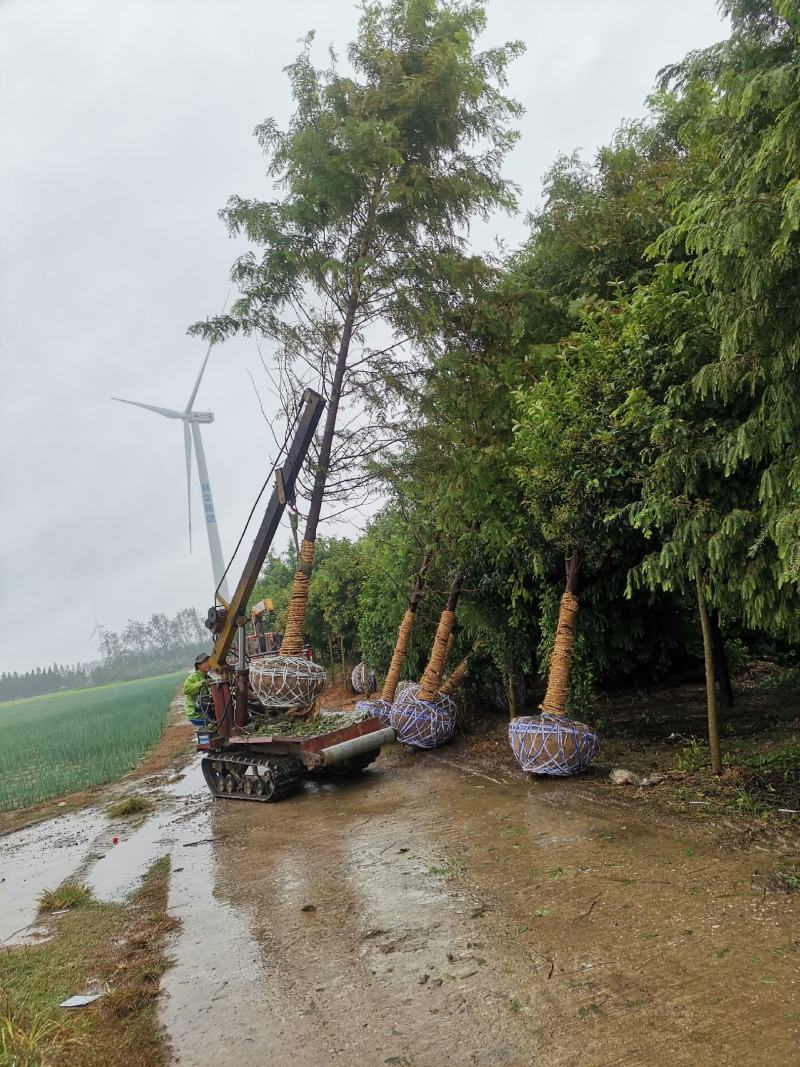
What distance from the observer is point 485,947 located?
4230 millimetres

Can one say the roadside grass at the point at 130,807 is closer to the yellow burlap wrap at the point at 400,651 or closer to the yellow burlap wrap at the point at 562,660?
the yellow burlap wrap at the point at 400,651

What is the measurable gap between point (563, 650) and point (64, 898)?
5.56 m

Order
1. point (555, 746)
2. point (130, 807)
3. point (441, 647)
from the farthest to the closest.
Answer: point (441, 647)
point (130, 807)
point (555, 746)

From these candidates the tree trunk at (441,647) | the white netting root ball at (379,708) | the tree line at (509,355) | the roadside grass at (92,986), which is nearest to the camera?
the roadside grass at (92,986)

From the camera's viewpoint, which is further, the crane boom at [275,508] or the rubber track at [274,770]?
the crane boom at [275,508]

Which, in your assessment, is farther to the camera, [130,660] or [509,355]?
[130,660]

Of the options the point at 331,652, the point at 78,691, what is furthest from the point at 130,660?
the point at 331,652

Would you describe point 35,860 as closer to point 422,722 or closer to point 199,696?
point 199,696

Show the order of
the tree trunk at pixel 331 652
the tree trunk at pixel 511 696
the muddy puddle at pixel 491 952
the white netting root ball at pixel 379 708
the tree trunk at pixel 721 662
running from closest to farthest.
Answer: the muddy puddle at pixel 491 952, the tree trunk at pixel 721 662, the tree trunk at pixel 511 696, the white netting root ball at pixel 379 708, the tree trunk at pixel 331 652

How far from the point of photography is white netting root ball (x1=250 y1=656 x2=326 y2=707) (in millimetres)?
9500

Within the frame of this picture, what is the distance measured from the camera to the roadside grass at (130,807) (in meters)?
10.5

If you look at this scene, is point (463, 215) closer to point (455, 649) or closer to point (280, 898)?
point (455, 649)

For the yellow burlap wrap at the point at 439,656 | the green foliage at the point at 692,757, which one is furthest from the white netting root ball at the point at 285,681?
the green foliage at the point at 692,757

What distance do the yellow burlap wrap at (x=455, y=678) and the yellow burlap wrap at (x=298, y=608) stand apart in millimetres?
2583
